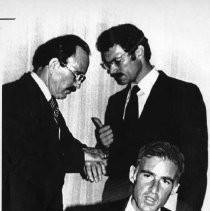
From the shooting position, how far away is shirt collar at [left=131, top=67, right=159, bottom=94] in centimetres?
176

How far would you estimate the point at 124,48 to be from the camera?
5.74 ft

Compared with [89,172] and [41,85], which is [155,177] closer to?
[89,172]

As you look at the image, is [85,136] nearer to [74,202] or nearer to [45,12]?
[74,202]

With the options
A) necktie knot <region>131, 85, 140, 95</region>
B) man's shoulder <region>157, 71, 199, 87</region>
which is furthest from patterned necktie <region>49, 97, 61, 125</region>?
man's shoulder <region>157, 71, 199, 87</region>

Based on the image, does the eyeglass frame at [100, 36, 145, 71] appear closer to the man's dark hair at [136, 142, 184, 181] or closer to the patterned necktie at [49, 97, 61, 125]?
the patterned necktie at [49, 97, 61, 125]

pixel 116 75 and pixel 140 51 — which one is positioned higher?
pixel 140 51

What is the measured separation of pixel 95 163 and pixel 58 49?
1.96ft

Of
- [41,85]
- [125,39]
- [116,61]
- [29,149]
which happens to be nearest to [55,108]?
[41,85]

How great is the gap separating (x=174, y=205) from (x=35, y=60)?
972 mm

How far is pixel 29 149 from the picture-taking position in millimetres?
1605

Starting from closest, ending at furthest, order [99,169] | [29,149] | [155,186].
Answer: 1. [155,186]
2. [29,149]
3. [99,169]

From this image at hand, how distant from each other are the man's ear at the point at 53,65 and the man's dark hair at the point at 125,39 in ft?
0.72

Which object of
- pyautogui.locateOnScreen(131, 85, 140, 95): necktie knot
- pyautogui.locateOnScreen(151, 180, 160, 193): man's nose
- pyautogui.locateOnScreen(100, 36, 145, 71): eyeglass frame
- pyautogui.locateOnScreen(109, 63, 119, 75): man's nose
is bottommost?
pyautogui.locateOnScreen(151, 180, 160, 193): man's nose

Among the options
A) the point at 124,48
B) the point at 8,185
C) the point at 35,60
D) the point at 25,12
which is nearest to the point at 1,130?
the point at 8,185
